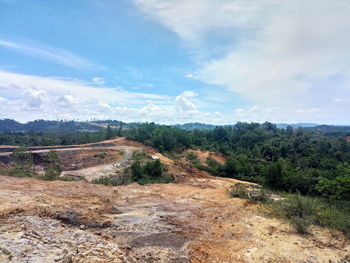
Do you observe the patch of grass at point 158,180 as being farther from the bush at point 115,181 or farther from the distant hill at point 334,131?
the distant hill at point 334,131

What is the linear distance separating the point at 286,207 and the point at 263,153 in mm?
36665

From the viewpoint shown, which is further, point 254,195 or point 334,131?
point 334,131

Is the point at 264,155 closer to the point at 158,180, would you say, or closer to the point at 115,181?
the point at 158,180

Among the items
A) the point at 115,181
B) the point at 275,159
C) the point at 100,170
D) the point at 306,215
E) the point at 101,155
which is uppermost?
the point at 306,215

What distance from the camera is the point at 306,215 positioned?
7699mm

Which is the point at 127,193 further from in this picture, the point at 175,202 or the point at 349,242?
the point at 349,242

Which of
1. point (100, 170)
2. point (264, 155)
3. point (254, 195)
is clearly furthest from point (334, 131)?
point (254, 195)

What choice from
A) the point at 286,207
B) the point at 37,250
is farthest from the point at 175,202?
the point at 37,250

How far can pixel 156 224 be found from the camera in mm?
7555

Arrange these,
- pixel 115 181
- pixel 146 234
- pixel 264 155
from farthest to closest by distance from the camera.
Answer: pixel 264 155
pixel 115 181
pixel 146 234

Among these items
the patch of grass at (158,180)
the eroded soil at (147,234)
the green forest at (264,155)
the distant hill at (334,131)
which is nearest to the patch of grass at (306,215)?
the eroded soil at (147,234)

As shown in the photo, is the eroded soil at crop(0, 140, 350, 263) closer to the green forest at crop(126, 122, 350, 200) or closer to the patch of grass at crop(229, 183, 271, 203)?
the patch of grass at crop(229, 183, 271, 203)

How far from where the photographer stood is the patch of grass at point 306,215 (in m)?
6.96

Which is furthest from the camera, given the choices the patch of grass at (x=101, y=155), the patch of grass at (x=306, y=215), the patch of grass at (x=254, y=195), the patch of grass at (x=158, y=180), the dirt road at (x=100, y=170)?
the patch of grass at (x=101, y=155)
